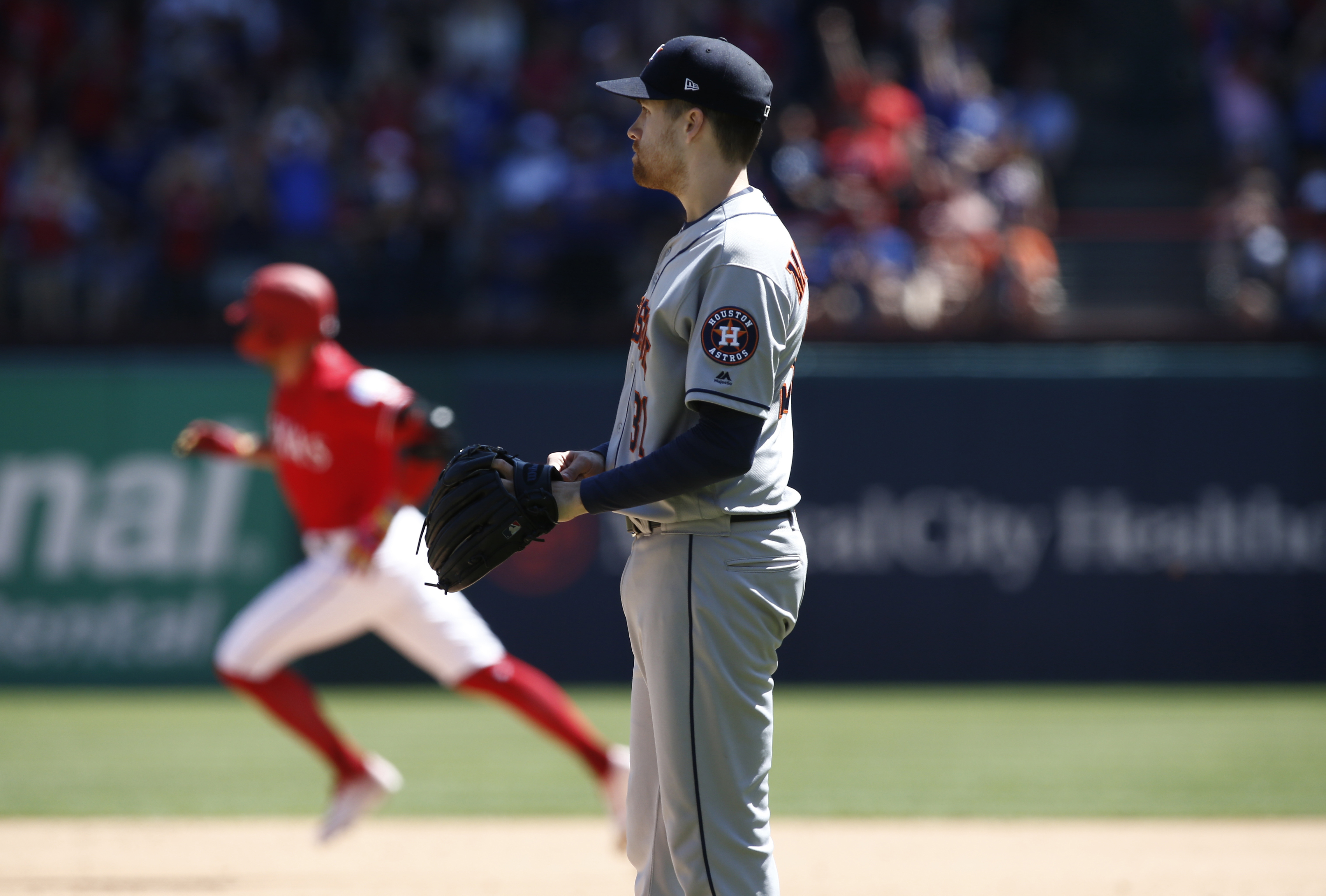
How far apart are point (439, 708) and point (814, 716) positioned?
8.61 feet

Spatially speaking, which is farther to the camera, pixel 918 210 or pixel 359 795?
pixel 918 210

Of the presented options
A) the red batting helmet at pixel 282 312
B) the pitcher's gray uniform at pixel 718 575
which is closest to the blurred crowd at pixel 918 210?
the red batting helmet at pixel 282 312

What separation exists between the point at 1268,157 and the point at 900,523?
470 centimetres

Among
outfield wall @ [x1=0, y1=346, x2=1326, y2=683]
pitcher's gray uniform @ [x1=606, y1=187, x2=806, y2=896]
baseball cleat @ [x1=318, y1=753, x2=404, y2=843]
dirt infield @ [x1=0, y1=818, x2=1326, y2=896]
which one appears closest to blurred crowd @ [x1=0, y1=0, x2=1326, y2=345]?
outfield wall @ [x1=0, y1=346, x2=1326, y2=683]

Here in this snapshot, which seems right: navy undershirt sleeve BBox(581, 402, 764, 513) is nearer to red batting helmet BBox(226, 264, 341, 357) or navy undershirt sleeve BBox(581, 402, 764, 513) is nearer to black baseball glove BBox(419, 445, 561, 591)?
black baseball glove BBox(419, 445, 561, 591)

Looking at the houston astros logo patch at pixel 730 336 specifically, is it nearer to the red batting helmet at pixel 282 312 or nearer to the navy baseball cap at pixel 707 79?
the navy baseball cap at pixel 707 79

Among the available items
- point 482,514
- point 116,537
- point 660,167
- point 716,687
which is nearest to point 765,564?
point 716,687

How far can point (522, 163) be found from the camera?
12172 mm

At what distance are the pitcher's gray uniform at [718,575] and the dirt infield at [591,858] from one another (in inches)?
76.1

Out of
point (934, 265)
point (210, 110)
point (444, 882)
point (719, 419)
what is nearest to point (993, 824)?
point (444, 882)

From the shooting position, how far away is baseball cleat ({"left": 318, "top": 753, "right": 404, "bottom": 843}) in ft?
18.0

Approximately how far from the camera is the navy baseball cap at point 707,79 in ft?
10.1

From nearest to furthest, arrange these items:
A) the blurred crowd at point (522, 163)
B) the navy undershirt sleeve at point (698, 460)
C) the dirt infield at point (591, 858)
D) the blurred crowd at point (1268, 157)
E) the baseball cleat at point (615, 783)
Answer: the navy undershirt sleeve at point (698, 460), the dirt infield at point (591, 858), the baseball cleat at point (615, 783), the blurred crowd at point (1268, 157), the blurred crowd at point (522, 163)

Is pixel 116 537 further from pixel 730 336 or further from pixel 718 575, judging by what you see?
pixel 730 336
